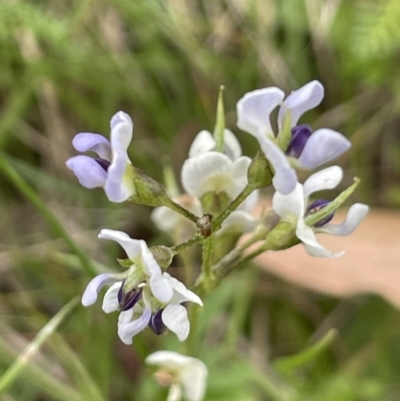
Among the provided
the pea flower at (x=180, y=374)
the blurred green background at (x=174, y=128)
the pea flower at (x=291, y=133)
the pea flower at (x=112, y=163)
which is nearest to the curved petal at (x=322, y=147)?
the pea flower at (x=291, y=133)

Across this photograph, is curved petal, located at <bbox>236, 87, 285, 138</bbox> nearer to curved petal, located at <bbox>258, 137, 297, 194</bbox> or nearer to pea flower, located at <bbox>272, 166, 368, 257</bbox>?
curved petal, located at <bbox>258, 137, 297, 194</bbox>

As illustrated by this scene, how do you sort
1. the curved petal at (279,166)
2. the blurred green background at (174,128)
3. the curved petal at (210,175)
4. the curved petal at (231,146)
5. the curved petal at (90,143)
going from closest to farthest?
the curved petal at (279,166), the curved petal at (90,143), the curved petal at (210,175), the curved petal at (231,146), the blurred green background at (174,128)

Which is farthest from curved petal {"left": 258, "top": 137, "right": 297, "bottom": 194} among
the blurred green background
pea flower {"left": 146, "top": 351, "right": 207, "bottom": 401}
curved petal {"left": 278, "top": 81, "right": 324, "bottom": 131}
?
the blurred green background

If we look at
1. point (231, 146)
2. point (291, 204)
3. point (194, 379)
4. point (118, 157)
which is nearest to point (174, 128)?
point (231, 146)

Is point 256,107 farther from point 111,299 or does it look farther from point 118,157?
point 111,299

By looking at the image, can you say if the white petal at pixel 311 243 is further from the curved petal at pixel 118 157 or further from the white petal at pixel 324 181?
the curved petal at pixel 118 157

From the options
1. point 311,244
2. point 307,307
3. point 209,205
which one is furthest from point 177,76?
point 311,244
